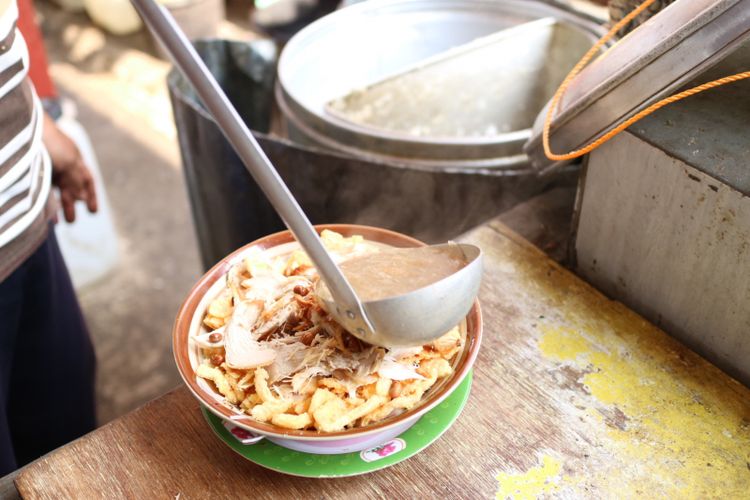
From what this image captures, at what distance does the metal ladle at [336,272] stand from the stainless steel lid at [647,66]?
1.33 ft

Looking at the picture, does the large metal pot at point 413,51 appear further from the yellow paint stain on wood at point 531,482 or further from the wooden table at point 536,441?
the yellow paint stain on wood at point 531,482

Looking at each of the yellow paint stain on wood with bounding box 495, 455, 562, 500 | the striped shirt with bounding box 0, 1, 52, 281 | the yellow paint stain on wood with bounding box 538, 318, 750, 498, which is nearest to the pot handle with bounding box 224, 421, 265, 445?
the yellow paint stain on wood with bounding box 495, 455, 562, 500

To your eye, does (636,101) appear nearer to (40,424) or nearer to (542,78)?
(542,78)

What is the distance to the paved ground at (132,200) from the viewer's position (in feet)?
9.65

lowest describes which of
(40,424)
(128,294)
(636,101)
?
(128,294)

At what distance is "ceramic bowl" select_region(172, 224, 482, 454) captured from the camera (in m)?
0.97

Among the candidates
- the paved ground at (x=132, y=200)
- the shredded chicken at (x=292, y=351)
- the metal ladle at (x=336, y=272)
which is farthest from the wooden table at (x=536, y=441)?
the paved ground at (x=132, y=200)

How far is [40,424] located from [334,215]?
97cm

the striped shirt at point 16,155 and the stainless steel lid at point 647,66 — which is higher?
the stainless steel lid at point 647,66

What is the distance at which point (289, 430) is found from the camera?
0.98 meters

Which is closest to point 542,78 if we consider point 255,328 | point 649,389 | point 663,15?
point 663,15

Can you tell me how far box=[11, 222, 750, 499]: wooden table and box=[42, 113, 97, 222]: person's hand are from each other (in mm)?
986

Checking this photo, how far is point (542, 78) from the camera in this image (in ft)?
7.57

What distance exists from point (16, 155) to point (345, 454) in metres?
0.93
